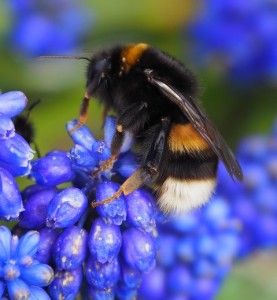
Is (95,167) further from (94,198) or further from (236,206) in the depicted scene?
(236,206)

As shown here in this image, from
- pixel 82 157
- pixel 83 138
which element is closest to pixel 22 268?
pixel 82 157

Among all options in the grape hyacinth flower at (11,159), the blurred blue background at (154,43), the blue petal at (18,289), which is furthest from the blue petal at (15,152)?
the blurred blue background at (154,43)

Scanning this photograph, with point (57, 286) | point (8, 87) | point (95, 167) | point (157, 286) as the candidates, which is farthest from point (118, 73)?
point (8, 87)

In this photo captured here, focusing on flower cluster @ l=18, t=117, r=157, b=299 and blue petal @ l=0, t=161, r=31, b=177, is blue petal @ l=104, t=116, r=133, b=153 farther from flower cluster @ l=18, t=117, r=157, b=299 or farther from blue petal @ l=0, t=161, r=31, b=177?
blue petal @ l=0, t=161, r=31, b=177

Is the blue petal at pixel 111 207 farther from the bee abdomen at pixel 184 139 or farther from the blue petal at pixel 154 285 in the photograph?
the blue petal at pixel 154 285

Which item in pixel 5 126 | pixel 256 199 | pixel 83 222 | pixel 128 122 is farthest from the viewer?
pixel 256 199

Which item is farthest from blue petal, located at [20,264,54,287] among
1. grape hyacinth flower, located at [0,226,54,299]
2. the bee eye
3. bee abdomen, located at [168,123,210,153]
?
the bee eye

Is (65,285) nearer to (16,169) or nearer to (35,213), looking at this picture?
(35,213)
